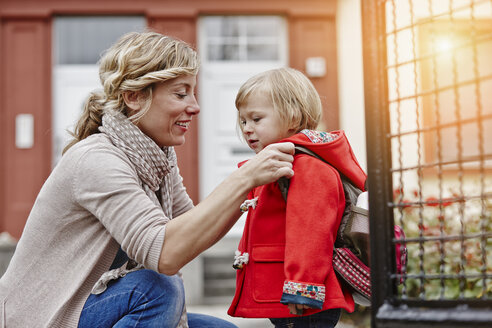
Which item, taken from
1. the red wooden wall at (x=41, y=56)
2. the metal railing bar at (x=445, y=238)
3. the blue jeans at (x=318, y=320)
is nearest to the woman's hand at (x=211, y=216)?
the blue jeans at (x=318, y=320)

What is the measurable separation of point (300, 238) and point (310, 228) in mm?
43

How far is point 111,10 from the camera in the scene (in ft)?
23.3

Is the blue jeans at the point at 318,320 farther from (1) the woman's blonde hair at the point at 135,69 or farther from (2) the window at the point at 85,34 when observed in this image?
(2) the window at the point at 85,34

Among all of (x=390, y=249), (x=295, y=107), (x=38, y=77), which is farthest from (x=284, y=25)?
(x=390, y=249)

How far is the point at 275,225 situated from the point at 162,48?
2.42ft

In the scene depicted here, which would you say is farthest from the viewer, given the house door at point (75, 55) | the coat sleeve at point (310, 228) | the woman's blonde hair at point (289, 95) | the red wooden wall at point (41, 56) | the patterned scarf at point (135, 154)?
the house door at point (75, 55)

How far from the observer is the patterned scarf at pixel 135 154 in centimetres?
203

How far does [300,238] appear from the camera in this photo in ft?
6.10

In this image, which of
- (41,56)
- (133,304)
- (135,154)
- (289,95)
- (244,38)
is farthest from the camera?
(244,38)

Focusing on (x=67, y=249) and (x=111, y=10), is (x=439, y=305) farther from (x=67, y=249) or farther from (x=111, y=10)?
(x=111, y=10)

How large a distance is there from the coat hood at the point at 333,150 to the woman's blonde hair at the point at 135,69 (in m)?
0.49

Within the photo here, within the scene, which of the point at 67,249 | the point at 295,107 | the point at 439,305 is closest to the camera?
the point at 439,305

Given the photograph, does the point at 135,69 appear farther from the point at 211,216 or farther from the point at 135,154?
the point at 211,216

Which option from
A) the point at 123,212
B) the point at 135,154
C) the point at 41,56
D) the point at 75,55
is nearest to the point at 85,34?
the point at 75,55
